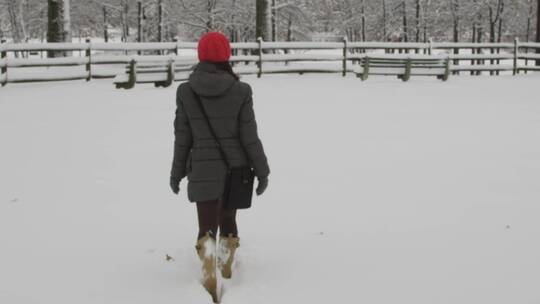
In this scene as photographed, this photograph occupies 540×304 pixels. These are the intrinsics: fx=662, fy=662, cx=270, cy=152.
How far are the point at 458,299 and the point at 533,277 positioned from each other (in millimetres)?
763

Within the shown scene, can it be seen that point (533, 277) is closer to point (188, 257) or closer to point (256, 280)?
point (256, 280)

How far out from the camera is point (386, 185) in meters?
7.43

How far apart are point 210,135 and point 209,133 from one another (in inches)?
0.6

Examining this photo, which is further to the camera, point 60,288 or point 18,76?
point 18,76

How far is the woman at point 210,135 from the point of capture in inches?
157

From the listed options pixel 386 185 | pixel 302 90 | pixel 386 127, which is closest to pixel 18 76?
pixel 302 90

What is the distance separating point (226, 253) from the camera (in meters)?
4.46

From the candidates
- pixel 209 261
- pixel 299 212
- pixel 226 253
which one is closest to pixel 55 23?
pixel 299 212

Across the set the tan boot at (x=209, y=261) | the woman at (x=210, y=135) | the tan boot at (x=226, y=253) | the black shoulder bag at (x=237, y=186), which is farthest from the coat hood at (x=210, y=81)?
→ the tan boot at (x=226, y=253)

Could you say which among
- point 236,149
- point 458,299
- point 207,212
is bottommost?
point 458,299

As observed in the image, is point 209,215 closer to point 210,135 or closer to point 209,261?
point 209,261

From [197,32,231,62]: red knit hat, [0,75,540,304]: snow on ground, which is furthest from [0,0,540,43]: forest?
[197,32,231,62]: red knit hat

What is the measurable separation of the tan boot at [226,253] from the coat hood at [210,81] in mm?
1013

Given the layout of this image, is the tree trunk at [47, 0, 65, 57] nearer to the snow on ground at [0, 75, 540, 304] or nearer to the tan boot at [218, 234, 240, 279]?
the snow on ground at [0, 75, 540, 304]
